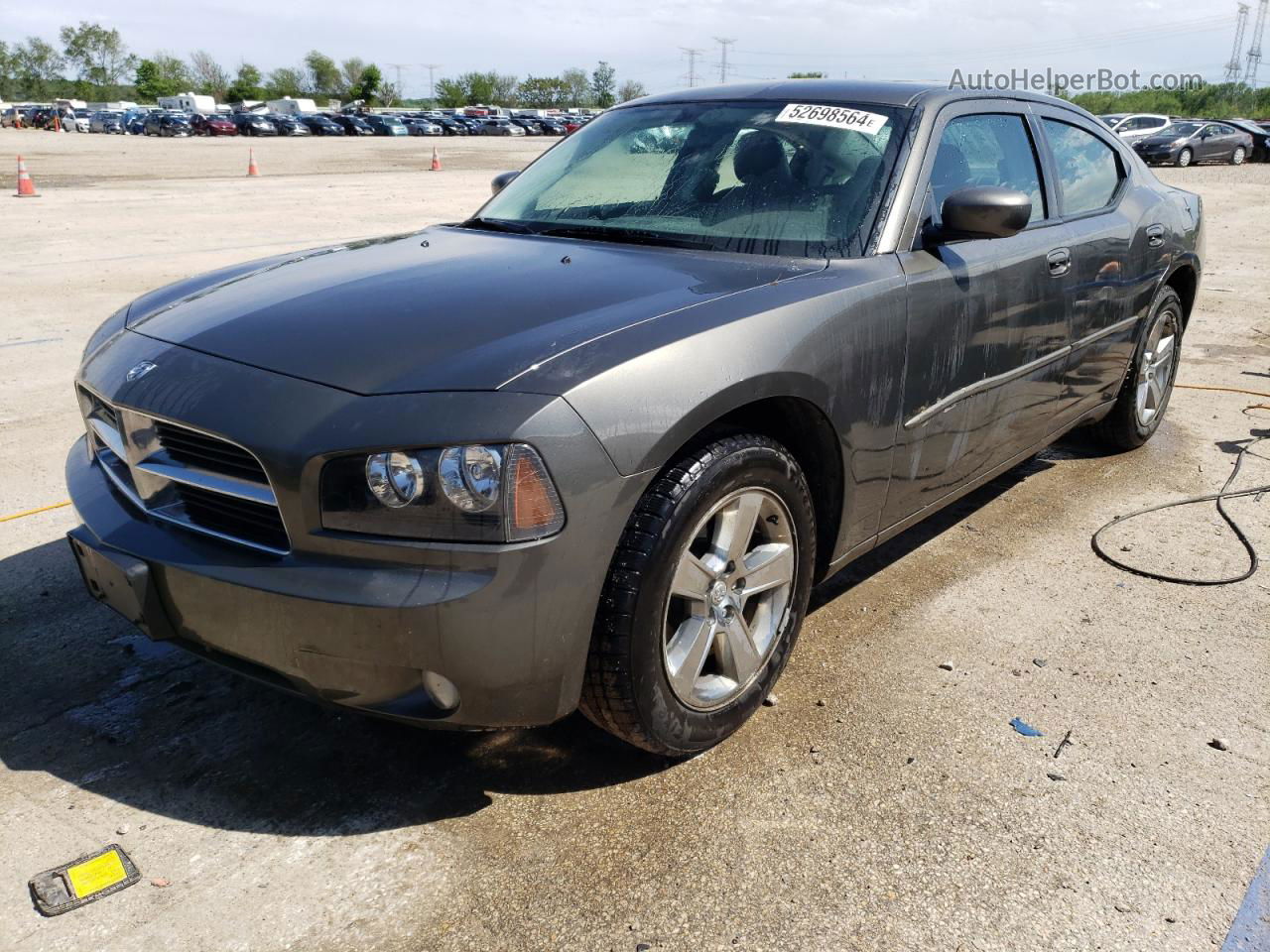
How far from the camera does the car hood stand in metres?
2.35

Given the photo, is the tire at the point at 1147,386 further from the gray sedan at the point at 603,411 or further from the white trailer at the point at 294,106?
the white trailer at the point at 294,106

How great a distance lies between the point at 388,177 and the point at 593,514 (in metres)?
24.9

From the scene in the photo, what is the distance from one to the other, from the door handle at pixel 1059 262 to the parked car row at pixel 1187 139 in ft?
97.0

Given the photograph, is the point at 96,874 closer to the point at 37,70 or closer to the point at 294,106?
the point at 294,106

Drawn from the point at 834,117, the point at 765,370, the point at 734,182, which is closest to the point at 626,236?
the point at 734,182

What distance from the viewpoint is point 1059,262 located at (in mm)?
3805

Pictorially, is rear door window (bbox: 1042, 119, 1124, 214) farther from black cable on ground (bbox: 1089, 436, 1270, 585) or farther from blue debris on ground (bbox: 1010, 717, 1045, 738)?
blue debris on ground (bbox: 1010, 717, 1045, 738)

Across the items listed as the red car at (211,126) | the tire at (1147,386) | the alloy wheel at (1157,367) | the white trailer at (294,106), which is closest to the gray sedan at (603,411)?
the tire at (1147,386)

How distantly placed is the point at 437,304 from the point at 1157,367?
390 centimetres

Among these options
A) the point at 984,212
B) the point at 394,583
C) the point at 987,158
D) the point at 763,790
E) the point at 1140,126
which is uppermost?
the point at 1140,126

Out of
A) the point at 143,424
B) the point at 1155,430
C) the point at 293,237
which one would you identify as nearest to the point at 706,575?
the point at 143,424

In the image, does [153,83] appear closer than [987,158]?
No

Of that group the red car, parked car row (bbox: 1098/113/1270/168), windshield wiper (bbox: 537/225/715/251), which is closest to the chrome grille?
windshield wiper (bbox: 537/225/715/251)

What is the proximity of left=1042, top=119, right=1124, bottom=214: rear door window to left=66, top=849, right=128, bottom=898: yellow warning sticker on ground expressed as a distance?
12.2 ft
